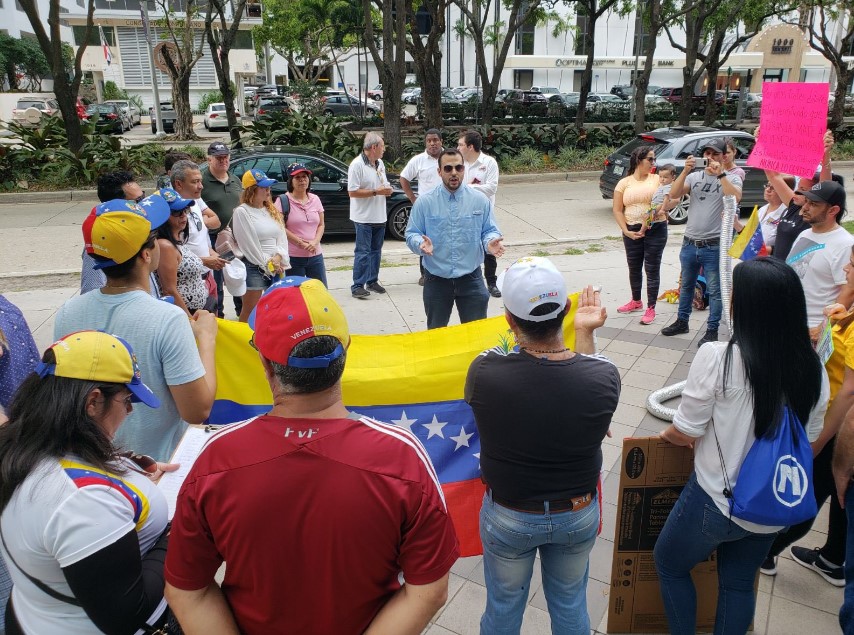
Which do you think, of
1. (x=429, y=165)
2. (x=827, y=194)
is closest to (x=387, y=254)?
(x=429, y=165)

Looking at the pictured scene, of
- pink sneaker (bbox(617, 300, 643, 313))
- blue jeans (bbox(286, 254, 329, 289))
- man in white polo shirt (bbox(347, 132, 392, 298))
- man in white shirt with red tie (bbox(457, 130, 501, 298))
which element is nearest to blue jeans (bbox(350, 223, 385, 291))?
man in white polo shirt (bbox(347, 132, 392, 298))

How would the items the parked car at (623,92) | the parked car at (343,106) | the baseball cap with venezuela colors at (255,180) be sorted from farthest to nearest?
the parked car at (623,92) → the parked car at (343,106) → the baseball cap with venezuela colors at (255,180)

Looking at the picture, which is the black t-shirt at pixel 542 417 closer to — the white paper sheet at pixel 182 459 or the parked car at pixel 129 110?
the white paper sheet at pixel 182 459

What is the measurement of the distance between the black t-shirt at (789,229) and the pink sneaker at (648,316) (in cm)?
214

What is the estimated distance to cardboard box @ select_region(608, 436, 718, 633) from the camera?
110 inches

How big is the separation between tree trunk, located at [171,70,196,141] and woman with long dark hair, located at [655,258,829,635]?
26181 mm

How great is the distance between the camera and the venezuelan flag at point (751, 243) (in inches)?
221

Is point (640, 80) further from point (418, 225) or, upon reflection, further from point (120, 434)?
point (120, 434)

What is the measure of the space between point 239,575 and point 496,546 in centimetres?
118

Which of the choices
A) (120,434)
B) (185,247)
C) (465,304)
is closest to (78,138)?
(185,247)

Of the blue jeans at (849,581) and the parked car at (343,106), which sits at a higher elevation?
the parked car at (343,106)

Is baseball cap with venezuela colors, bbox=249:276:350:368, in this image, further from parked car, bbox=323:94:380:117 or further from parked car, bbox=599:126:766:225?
parked car, bbox=323:94:380:117

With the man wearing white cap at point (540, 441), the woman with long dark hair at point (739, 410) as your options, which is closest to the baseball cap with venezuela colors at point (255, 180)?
the man wearing white cap at point (540, 441)

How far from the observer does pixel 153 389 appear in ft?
9.03
